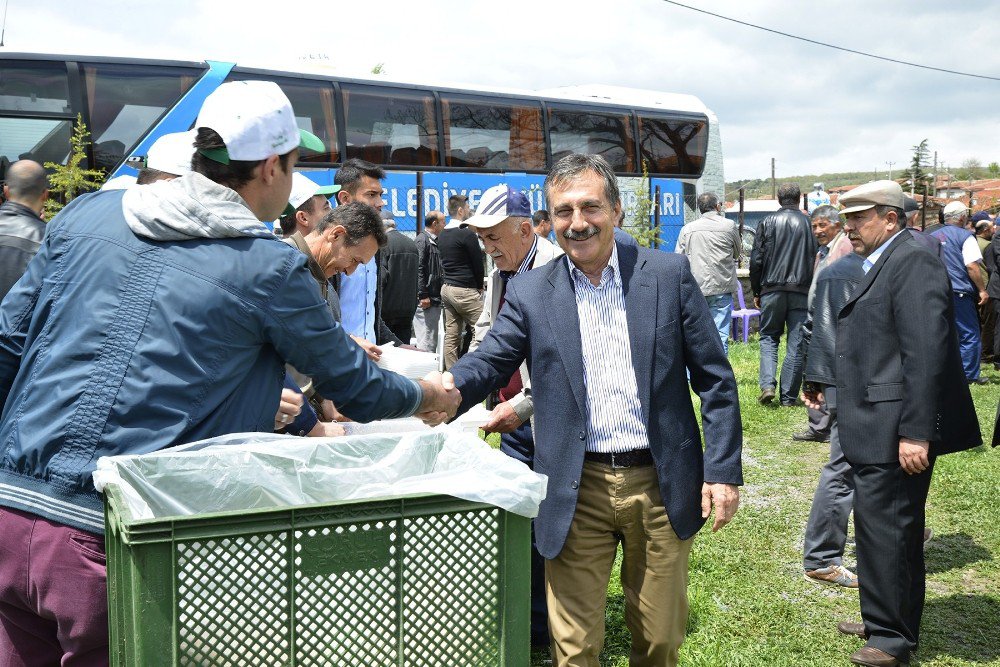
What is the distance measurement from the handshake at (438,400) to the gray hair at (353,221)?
1.54 m

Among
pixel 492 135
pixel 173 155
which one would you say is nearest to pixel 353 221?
pixel 173 155

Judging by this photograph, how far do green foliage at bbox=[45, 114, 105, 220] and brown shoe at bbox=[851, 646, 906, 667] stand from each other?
33.3ft

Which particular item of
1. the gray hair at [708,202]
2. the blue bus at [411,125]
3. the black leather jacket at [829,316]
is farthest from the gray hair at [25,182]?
the gray hair at [708,202]

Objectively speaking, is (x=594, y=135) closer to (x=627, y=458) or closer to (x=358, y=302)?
(x=358, y=302)

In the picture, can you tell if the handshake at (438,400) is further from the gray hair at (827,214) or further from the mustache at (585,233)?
the gray hair at (827,214)

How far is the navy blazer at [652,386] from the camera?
3.02 metres

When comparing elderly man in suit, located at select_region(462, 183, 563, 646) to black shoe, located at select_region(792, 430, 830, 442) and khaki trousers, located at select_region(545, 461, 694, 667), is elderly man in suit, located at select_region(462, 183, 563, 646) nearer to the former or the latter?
khaki trousers, located at select_region(545, 461, 694, 667)

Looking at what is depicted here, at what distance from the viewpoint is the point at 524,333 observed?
10.6ft

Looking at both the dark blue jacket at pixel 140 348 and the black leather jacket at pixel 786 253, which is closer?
the dark blue jacket at pixel 140 348

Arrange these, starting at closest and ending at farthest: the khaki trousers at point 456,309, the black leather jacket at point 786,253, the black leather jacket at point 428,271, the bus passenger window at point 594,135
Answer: the black leather jacket at point 786,253
the khaki trousers at point 456,309
the black leather jacket at point 428,271
the bus passenger window at point 594,135

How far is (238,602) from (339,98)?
13335mm

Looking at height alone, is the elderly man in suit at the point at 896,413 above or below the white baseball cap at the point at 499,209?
below

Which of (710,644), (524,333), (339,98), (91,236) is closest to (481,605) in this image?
(91,236)

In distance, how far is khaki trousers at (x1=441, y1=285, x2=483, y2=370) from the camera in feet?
34.6
